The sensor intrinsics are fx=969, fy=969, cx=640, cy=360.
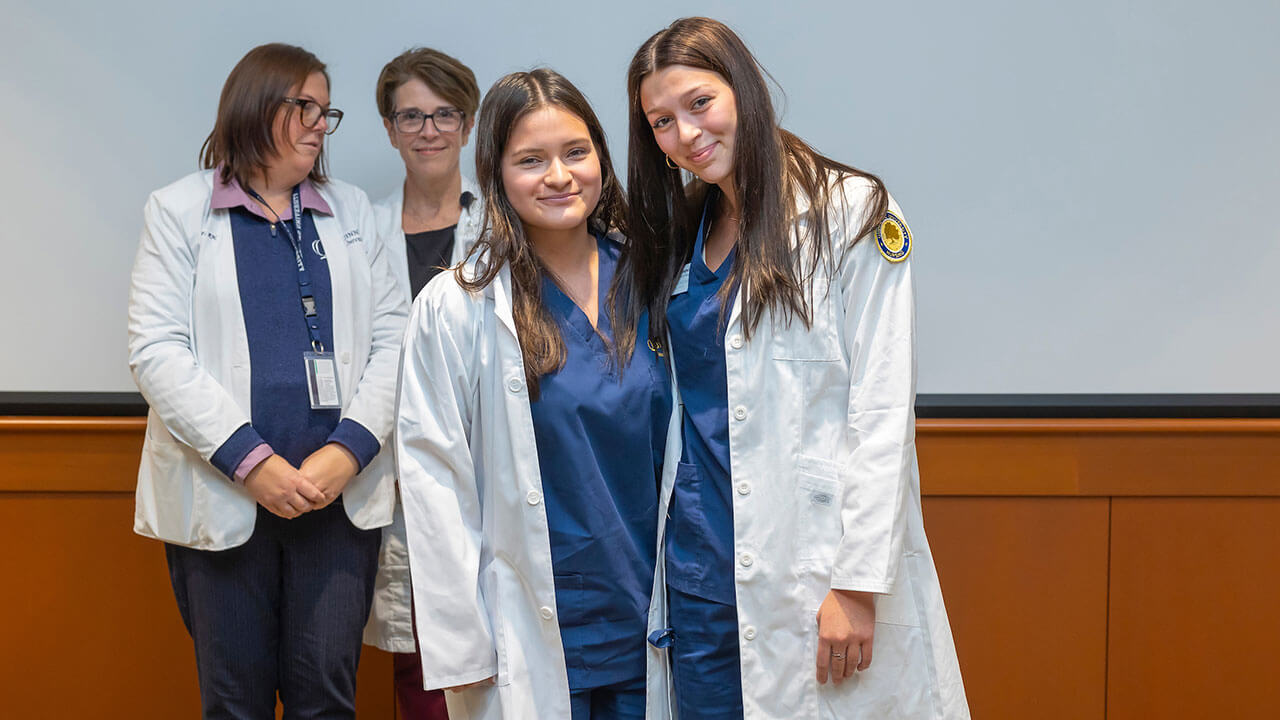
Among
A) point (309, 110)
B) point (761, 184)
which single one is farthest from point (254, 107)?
point (761, 184)

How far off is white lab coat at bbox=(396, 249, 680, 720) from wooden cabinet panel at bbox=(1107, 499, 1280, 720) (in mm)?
1418

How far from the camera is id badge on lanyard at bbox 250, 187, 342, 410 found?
1962 mm

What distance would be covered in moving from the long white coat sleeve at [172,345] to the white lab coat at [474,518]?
0.56 meters

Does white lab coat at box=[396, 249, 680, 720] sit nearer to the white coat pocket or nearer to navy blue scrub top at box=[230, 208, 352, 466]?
the white coat pocket

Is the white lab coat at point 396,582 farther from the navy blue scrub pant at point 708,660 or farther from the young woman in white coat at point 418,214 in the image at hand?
the navy blue scrub pant at point 708,660

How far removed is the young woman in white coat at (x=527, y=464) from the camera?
4.97 feet

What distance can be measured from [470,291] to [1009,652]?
1.69m

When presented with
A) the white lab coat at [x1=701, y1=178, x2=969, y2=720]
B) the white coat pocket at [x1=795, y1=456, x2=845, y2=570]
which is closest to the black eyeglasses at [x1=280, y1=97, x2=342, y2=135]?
the white lab coat at [x1=701, y1=178, x2=969, y2=720]

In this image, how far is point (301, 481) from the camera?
6.20 feet

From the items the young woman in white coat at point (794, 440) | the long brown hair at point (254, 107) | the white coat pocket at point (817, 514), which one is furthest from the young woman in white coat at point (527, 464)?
the long brown hair at point (254, 107)

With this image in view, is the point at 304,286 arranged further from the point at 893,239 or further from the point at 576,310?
the point at 893,239

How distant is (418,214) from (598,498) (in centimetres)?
109

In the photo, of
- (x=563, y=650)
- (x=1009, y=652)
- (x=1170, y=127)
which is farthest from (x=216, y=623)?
(x=1170, y=127)

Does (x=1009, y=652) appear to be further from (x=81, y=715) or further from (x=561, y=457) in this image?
(x=81, y=715)
